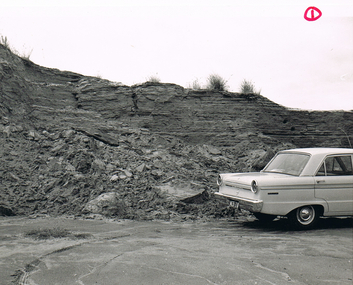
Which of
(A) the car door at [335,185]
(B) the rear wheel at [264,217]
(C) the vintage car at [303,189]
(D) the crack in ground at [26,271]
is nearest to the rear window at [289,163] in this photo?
(C) the vintage car at [303,189]

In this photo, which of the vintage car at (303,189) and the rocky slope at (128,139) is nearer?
the vintage car at (303,189)

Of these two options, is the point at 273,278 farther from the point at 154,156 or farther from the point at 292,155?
the point at 154,156

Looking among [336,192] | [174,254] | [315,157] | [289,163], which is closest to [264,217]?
[289,163]

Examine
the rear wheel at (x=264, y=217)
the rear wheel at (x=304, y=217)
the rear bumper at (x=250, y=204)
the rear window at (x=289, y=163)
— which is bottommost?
the rear wheel at (x=264, y=217)

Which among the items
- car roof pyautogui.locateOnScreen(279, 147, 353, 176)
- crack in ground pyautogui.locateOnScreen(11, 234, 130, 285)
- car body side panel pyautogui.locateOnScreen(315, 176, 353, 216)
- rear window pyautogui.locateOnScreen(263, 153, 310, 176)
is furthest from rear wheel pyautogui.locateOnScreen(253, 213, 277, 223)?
crack in ground pyautogui.locateOnScreen(11, 234, 130, 285)

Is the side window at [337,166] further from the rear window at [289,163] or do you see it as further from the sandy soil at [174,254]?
the sandy soil at [174,254]

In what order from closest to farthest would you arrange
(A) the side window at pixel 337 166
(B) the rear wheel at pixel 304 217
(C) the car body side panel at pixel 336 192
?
1. (B) the rear wheel at pixel 304 217
2. (C) the car body side panel at pixel 336 192
3. (A) the side window at pixel 337 166

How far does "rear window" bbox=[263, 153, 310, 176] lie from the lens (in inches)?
301

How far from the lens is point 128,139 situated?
12.7 m

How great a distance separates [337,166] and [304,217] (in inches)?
51.3

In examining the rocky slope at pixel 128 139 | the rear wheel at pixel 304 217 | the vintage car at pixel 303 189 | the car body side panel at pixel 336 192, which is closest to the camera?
the vintage car at pixel 303 189

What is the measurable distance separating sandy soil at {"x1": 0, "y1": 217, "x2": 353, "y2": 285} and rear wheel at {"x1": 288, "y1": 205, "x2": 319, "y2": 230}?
0.23 meters

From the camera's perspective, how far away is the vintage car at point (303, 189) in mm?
7070

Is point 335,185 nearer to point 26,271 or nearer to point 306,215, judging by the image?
point 306,215
